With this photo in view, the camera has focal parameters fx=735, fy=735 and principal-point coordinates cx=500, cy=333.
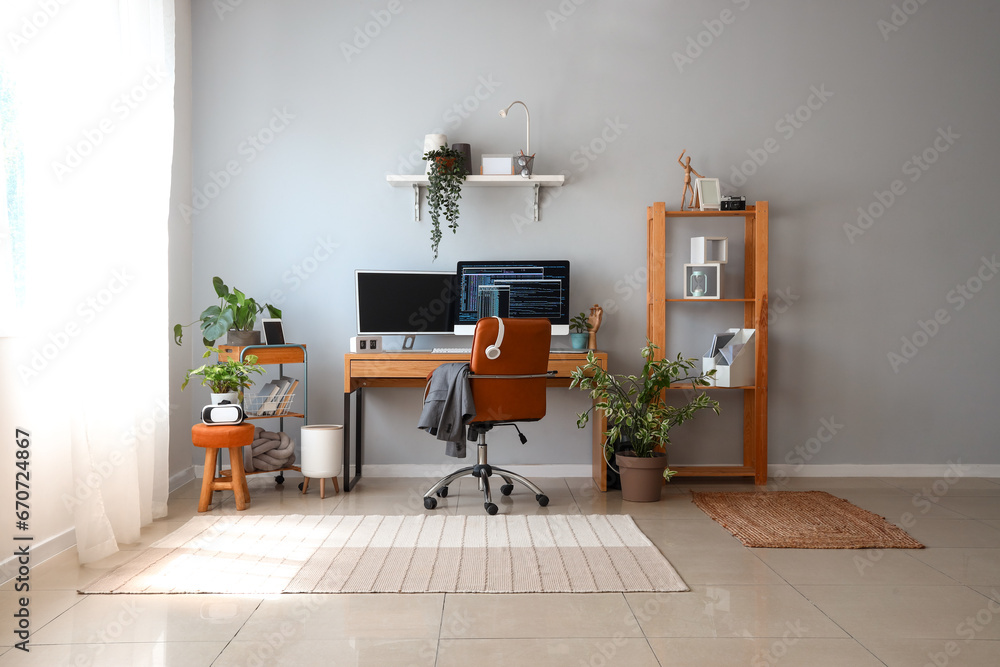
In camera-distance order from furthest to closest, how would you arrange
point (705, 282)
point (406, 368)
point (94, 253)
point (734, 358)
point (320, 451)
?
point (705, 282), point (734, 358), point (406, 368), point (320, 451), point (94, 253)

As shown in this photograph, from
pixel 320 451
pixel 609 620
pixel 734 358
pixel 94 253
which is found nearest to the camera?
pixel 609 620

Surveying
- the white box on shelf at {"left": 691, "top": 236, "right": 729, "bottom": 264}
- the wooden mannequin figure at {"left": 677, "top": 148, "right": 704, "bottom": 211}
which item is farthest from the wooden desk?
the wooden mannequin figure at {"left": 677, "top": 148, "right": 704, "bottom": 211}

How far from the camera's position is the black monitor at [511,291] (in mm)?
4188

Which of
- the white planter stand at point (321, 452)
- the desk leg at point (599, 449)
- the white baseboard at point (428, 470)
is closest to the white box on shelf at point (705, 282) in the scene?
the desk leg at point (599, 449)

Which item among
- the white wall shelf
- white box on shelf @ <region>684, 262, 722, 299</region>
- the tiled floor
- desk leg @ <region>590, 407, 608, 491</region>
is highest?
the white wall shelf

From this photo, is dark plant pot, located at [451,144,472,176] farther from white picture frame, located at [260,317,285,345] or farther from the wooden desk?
white picture frame, located at [260,317,285,345]

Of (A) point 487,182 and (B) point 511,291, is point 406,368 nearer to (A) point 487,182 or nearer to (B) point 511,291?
(B) point 511,291

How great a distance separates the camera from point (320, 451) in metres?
3.77

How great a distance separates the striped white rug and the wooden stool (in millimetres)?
170

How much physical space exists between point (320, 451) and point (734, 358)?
228 cm

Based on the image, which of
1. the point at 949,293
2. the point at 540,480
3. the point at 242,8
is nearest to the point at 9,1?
the point at 242,8

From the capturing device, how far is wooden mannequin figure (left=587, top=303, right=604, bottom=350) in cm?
418

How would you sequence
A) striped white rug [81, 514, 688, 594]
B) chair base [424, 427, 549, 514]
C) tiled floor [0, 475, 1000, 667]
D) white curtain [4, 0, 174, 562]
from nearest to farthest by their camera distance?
1. tiled floor [0, 475, 1000, 667]
2. striped white rug [81, 514, 688, 594]
3. white curtain [4, 0, 174, 562]
4. chair base [424, 427, 549, 514]

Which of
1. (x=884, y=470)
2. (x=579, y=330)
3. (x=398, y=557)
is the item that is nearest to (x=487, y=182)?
(x=579, y=330)
